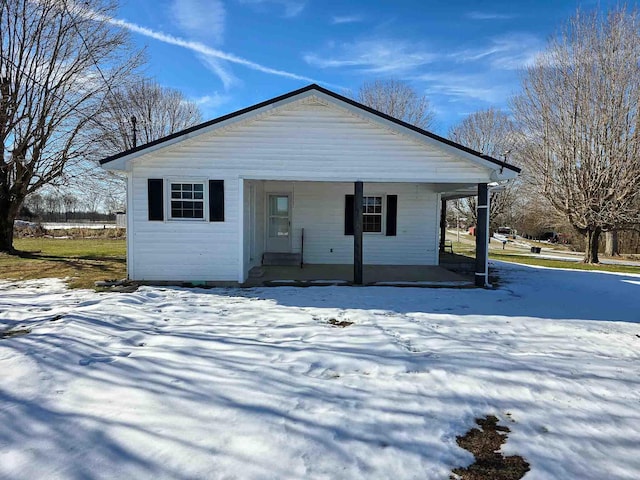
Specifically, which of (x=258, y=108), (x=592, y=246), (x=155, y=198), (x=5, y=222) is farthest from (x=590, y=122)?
(x=5, y=222)

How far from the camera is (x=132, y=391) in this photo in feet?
11.4

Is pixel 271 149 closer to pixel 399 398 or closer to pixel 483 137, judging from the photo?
pixel 399 398

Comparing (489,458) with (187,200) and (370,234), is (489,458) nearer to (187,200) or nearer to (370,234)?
(187,200)

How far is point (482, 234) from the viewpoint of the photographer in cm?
901

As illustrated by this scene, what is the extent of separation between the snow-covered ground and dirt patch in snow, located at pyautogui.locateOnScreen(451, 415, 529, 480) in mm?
71

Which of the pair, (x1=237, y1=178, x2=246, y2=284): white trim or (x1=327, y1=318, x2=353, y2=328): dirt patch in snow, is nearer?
(x1=327, y1=318, x2=353, y2=328): dirt patch in snow

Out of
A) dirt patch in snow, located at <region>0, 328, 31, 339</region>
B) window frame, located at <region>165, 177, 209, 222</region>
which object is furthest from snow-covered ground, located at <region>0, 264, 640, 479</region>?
window frame, located at <region>165, 177, 209, 222</region>

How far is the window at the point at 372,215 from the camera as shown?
12.2 metres

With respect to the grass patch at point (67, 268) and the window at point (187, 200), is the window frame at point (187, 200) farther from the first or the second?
the grass patch at point (67, 268)

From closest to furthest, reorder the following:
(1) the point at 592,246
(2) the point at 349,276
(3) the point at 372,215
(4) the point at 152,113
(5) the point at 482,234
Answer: (5) the point at 482,234 < (2) the point at 349,276 < (3) the point at 372,215 < (1) the point at 592,246 < (4) the point at 152,113

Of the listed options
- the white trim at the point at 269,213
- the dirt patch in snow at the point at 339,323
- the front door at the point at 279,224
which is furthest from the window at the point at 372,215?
the dirt patch in snow at the point at 339,323

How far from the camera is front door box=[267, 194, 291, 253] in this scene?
12117 millimetres

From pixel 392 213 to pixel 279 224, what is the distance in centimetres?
353

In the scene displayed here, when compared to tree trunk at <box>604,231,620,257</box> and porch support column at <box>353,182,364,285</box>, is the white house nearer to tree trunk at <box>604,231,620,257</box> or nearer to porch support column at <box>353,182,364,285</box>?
porch support column at <box>353,182,364,285</box>
